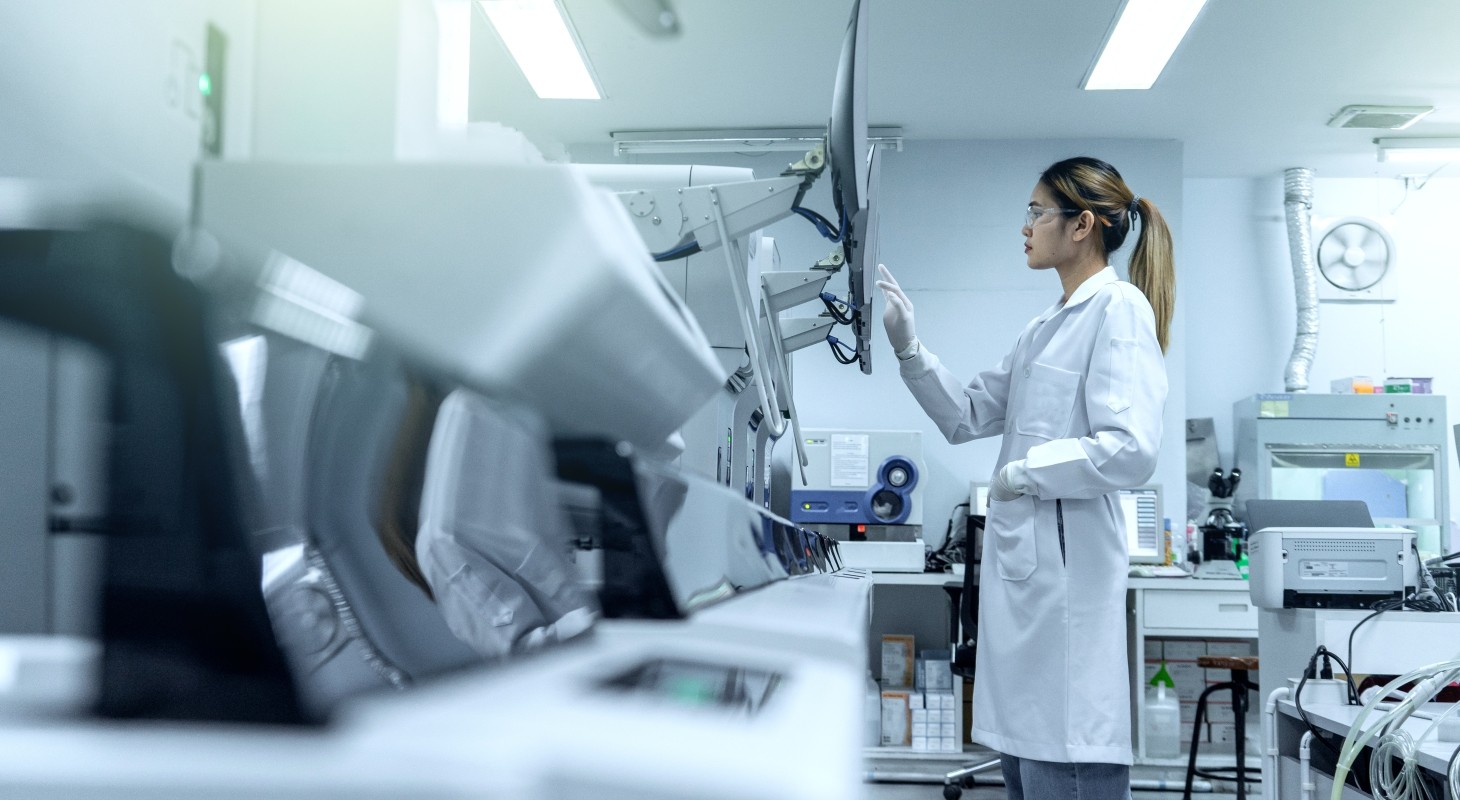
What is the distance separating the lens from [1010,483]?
169 centimetres

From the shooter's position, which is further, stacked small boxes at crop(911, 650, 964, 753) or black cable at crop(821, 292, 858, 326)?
stacked small boxes at crop(911, 650, 964, 753)

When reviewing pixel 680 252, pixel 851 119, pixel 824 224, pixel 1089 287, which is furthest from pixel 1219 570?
pixel 851 119

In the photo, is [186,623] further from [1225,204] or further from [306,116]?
[1225,204]

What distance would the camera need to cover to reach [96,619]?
308 millimetres

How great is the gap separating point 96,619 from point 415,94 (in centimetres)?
51

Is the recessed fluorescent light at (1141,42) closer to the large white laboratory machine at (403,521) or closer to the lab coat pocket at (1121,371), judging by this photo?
the lab coat pocket at (1121,371)

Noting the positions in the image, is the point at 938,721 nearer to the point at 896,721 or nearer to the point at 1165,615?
the point at 896,721

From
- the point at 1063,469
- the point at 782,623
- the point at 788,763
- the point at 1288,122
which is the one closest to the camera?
the point at 788,763

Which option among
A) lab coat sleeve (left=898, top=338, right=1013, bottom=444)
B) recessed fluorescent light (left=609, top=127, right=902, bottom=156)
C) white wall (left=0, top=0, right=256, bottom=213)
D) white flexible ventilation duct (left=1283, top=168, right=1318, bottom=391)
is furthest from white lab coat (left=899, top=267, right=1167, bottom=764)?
white flexible ventilation duct (left=1283, top=168, right=1318, bottom=391)

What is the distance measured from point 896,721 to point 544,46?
9.17ft

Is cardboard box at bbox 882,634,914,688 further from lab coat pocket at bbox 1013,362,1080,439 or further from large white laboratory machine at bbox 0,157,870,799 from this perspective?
large white laboratory machine at bbox 0,157,870,799

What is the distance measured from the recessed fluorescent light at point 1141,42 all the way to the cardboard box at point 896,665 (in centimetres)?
233

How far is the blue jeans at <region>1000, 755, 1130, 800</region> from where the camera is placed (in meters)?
1.60

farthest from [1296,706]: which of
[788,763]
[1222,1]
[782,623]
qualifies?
[1222,1]
